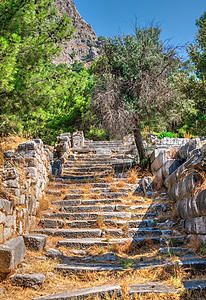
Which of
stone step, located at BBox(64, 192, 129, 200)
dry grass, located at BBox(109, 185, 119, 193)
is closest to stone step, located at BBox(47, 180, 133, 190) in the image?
dry grass, located at BBox(109, 185, 119, 193)

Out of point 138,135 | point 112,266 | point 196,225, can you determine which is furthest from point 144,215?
point 138,135

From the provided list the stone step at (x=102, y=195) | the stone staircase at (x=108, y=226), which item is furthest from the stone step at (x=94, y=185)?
the stone step at (x=102, y=195)

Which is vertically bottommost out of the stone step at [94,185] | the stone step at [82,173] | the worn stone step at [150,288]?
the worn stone step at [150,288]

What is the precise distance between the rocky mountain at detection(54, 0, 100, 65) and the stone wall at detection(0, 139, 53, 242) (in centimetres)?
7879

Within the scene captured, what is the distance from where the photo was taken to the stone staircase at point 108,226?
3.93m

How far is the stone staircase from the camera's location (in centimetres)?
393

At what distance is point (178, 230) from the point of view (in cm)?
514

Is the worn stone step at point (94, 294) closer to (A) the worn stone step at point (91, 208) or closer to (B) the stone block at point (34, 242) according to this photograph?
(B) the stone block at point (34, 242)

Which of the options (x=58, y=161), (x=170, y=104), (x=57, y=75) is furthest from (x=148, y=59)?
(x=58, y=161)

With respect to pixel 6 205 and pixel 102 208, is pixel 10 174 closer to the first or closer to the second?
pixel 6 205

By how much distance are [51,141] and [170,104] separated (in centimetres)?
1072

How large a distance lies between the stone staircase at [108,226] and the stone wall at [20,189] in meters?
0.63

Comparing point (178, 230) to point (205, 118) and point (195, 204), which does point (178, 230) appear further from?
point (205, 118)

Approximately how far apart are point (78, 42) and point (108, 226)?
102220 mm
